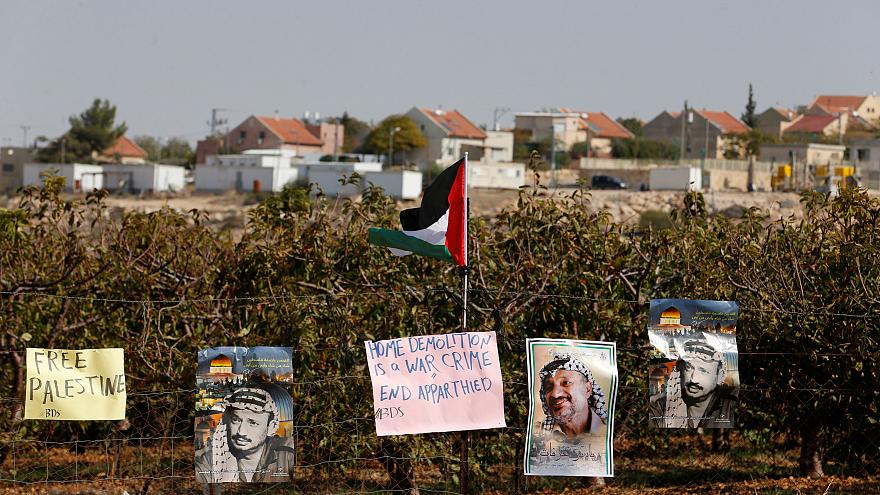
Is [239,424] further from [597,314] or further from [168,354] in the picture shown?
[597,314]

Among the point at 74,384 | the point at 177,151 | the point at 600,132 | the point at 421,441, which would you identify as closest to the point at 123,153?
the point at 177,151

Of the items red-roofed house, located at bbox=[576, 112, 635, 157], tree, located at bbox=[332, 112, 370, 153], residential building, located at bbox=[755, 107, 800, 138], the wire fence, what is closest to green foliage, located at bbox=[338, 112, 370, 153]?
tree, located at bbox=[332, 112, 370, 153]

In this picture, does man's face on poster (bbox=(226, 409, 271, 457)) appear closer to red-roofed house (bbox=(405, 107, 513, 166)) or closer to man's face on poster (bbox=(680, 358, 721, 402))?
man's face on poster (bbox=(680, 358, 721, 402))

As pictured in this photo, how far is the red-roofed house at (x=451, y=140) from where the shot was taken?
3285 inches

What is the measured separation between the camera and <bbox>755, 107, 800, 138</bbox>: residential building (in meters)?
109

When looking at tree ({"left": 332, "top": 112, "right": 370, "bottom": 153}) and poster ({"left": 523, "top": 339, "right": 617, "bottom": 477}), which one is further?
tree ({"left": 332, "top": 112, "right": 370, "bottom": 153})

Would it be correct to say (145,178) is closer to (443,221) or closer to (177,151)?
(177,151)

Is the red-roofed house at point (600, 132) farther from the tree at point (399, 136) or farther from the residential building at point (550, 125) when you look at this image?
the tree at point (399, 136)

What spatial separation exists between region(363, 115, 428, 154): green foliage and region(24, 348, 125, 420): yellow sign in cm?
7438

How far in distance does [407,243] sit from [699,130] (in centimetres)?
9472

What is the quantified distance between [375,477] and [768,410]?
3359mm

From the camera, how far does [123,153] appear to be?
95.0 meters

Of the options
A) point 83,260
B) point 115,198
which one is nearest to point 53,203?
point 83,260

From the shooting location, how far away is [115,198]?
66.7 metres
